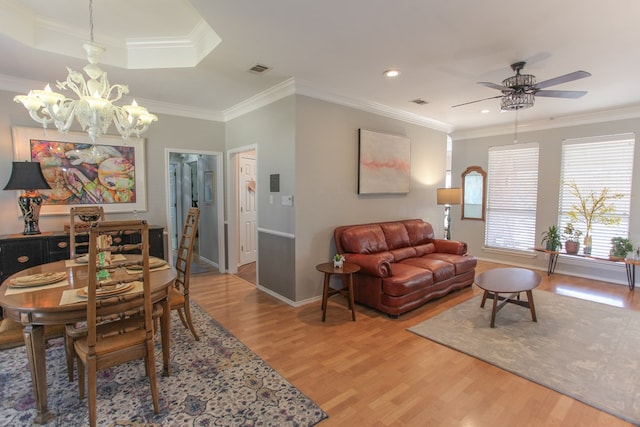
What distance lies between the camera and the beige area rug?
2.29 metres

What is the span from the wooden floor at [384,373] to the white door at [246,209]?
2.06 m

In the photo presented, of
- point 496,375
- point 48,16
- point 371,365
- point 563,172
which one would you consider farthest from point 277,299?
point 563,172

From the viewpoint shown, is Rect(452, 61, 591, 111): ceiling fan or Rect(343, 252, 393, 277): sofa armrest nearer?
Rect(452, 61, 591, 111): ceiling fan

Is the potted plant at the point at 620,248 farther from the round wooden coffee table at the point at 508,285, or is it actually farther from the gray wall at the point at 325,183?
the gray wall at the point at 325,183

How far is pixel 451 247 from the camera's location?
15.7ft

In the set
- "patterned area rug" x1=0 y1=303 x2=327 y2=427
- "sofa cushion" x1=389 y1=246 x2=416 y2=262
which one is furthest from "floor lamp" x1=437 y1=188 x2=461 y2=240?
"patterned area rug" x1=0 y1=303 x2=327 y2=427

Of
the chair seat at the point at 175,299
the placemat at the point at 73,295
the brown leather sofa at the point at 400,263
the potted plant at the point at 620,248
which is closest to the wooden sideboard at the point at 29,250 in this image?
the chair seat at the point at 175,299

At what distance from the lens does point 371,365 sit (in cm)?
259

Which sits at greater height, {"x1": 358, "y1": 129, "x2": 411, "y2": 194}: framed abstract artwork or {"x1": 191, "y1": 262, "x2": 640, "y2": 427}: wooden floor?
{"x1": 358, "y1": 129, "x2": 411, "y2": 194}: framed abstract artwork

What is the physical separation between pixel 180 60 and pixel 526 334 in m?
4.47

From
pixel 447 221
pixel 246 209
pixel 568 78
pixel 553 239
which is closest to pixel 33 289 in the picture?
pixel 246 209

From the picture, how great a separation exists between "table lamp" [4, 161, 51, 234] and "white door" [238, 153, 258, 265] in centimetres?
276

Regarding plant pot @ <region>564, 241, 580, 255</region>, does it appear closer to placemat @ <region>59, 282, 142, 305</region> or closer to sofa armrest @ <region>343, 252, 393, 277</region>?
sofa armrest @ <region>343, 252, 393, 277</region>

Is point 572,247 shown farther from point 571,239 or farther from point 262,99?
point 262,99
